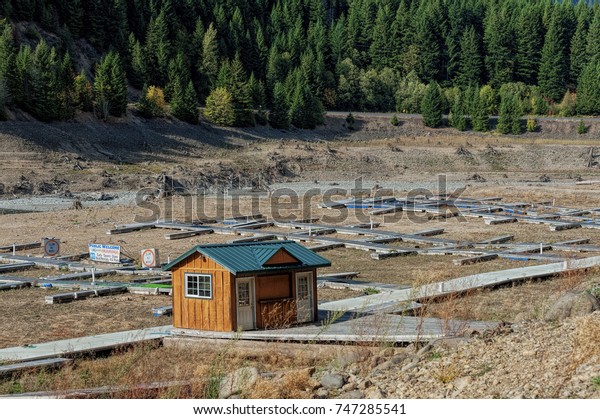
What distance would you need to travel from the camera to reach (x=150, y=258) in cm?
3941

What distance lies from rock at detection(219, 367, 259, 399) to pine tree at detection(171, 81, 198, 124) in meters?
85.8

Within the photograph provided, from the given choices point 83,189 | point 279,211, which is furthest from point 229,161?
point 279,211

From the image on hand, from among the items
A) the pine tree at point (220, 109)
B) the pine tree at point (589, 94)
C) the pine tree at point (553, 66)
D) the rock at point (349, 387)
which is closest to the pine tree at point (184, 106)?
the pine tree at point (220, 109)

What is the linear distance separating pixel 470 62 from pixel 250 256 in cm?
12674

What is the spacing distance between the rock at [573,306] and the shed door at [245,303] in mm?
7601

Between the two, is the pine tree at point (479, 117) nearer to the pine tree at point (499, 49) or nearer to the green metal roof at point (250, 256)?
the pine tree at point (499, 49)

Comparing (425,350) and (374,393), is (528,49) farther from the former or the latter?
(374,393)

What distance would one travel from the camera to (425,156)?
9719cm

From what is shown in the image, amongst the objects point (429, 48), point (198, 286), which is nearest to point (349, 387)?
point (198, 286)

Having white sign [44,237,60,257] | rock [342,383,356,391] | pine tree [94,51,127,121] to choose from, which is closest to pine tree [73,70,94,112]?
pine tree [94,51,127,121]

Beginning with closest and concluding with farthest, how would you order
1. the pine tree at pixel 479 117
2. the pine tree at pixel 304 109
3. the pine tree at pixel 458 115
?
the pine tree at pixel 304 109 → the pine tree at pixel 479 117 → the pine tree at pixel 458 115

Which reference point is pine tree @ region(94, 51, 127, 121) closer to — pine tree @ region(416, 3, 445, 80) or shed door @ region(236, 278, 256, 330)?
pine tree @ region(416, 3, 445, 80)

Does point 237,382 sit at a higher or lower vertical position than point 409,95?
lower

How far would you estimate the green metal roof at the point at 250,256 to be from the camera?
2489 centimetres
